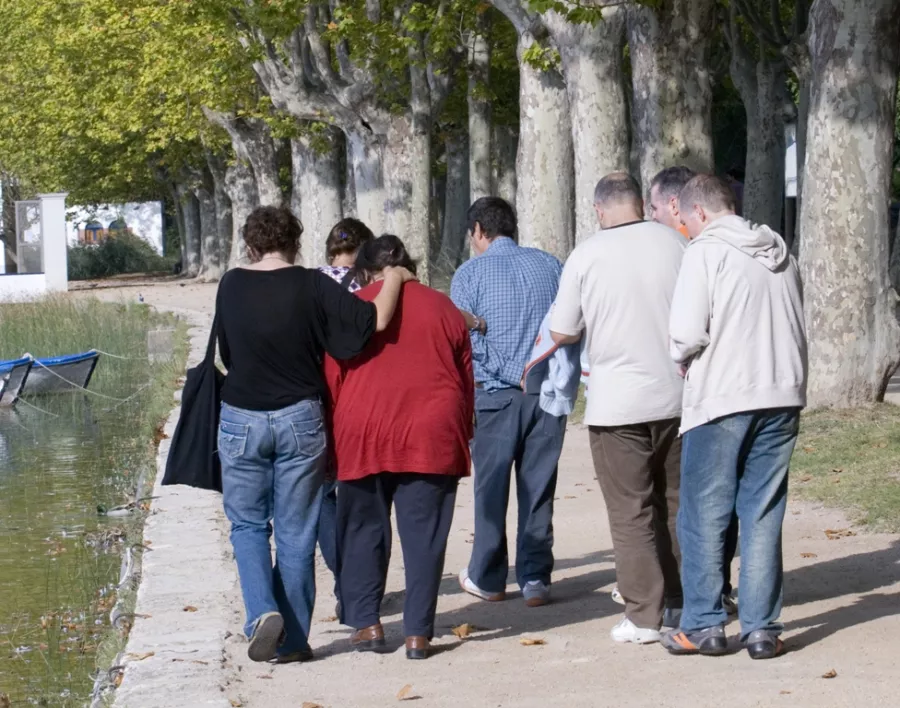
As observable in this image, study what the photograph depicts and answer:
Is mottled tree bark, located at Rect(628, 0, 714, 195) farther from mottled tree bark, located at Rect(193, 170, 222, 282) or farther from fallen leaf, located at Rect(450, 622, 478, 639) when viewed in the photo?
mottled tree bark, located at Rect(193, 170, 222, 282)

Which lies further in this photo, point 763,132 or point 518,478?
point 763,132

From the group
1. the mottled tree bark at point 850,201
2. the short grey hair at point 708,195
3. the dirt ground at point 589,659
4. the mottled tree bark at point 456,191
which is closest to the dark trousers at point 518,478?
the dirt ground at point 589,659

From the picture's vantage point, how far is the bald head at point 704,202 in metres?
6.79

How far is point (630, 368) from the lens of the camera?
7.10m

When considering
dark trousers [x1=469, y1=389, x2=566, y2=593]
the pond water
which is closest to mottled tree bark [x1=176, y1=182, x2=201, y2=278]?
the pond water

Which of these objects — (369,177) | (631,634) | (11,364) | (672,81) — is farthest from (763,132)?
(631,634)

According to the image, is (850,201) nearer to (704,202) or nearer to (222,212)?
(704,202)

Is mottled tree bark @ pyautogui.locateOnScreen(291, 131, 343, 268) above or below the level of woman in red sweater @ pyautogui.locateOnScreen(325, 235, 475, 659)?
above

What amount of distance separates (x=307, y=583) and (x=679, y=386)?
175cm

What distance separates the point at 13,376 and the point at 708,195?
732 inches

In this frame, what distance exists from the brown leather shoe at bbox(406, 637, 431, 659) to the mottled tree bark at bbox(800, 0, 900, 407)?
7625mm

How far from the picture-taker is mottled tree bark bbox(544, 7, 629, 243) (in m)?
18.1

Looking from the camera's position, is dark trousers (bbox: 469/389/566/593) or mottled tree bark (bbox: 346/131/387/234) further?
mottled tree bark (bbox: 346/131/387/234)

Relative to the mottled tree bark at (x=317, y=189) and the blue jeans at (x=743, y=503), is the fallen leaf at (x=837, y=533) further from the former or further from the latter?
the mottled tree bark at (x=317, y=189)
